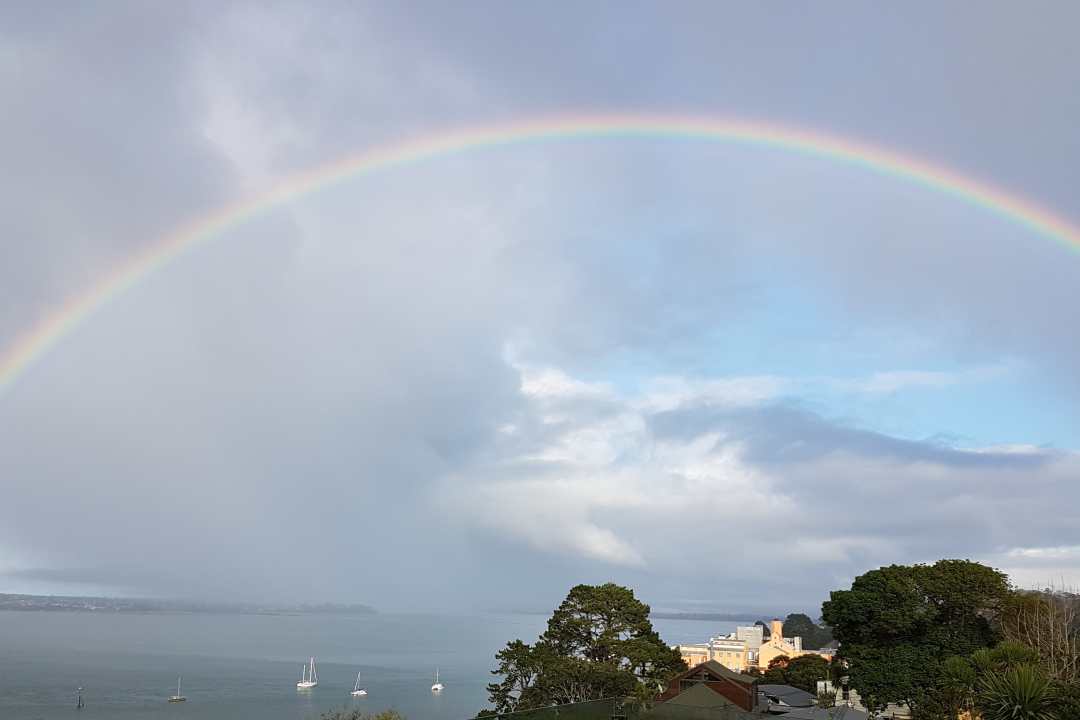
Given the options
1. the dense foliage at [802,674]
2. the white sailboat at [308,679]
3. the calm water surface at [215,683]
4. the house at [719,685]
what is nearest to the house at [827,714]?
the house at [719,685]

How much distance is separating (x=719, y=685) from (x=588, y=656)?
6.25m

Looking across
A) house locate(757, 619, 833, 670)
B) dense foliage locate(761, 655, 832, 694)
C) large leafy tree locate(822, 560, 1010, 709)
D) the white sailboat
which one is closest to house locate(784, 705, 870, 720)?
large leafy tree locate(822, 560, 1010, 709)

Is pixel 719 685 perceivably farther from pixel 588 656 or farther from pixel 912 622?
pixel 912 622

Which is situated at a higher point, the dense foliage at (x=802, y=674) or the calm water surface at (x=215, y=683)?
the dense foliage at (x=802, y=674)

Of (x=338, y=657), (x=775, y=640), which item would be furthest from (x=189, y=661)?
(x=775, y=640)

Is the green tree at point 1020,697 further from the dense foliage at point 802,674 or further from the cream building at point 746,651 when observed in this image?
the cream building at point 746,651

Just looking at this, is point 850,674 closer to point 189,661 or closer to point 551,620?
point 551,620

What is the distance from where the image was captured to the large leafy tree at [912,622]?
1462 inches

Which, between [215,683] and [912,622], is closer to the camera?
[912,622]

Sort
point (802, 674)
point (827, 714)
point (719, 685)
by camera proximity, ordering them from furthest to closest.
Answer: point (802, 674) → point (719, 685) → point (827, 714)

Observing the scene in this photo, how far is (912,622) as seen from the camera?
37.8 meters

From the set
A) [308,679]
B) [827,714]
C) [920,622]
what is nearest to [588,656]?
[827,714]

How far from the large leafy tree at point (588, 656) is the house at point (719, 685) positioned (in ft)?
4.36

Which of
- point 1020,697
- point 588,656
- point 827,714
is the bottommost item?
point 827,714
